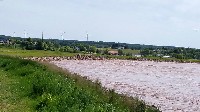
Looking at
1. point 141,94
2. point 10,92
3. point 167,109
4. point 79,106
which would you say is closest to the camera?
point 79,106

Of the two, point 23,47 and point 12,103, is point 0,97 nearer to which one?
point 12,103

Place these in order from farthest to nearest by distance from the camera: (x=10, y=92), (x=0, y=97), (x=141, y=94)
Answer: (x=141, y=94), (x=10, y=92), (x=0, y=97)

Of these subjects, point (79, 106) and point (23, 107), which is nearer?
point (79, 106)

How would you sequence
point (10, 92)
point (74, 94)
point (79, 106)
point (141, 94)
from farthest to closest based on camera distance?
point (141, 94), point (10, 92), point (74, 94), point (79, 106)

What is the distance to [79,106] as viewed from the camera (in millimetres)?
16094

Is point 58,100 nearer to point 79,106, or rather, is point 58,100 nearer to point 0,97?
point 79,106

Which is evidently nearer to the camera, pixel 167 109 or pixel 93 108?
pixel 93 108

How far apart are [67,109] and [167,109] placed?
16.6 metres

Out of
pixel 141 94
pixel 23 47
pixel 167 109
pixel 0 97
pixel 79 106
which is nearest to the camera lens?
pixel 79 106

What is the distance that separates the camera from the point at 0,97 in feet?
69.8

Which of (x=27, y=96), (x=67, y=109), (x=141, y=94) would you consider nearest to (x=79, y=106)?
(x=67, y=109)

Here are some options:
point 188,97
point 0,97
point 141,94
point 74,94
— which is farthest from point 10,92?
point 188,97

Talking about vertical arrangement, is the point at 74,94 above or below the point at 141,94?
above

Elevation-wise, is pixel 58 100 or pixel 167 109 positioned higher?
pixel 58 100
